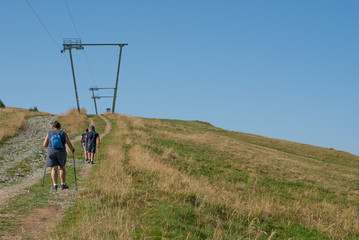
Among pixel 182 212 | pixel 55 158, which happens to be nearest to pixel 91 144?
pixel 55 158

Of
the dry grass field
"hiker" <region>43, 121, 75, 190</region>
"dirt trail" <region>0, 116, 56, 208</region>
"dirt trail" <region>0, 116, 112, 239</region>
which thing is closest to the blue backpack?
"hiker" <region>43, 121, 75, 190</region>

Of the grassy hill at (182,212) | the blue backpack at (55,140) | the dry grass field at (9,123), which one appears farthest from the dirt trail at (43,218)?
the dry grass field at (9,123)

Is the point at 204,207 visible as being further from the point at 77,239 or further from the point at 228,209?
the point at 77,239

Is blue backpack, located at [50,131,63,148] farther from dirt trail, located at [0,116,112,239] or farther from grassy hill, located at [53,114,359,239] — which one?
grassy hill, located at [53,114,359,239]

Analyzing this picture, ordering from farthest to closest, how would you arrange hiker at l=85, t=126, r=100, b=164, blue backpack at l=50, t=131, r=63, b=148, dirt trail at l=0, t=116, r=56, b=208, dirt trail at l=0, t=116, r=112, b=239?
hiker at l=85, t=126, r=100, b=164 < dirt trail at l=0, t=116, r=56, b=208 < blue backpack at l=50, t=131, r=63, b=148 < dirt trail at l=0, t=116, r=112, b=239

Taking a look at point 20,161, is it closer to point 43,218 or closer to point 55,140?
point 55,140

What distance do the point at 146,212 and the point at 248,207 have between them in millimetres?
4184

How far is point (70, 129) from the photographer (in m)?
39.8

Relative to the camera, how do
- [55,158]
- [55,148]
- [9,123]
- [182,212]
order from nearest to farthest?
1. [182,212]
2. [55,148]
3. [55,158]
4. [9,123]

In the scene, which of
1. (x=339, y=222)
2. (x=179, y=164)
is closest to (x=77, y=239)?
(x=339, y=222)

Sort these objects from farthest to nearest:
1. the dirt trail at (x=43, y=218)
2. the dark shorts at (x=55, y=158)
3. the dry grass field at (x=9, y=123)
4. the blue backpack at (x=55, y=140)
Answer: the dry grass field at (x=9, y=123) < the dark shorts at (x=55, y=158) < the blue backpack at (x=55, y=140) < the dirt trail at (x=43, y=218)

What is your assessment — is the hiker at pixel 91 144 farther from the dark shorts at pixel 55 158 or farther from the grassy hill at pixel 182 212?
the dark shorts at pixel 55 158

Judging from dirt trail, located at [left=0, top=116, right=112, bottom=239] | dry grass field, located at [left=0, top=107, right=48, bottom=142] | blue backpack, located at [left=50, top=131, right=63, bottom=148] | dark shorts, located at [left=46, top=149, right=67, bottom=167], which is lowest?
dirt trail, located at [left=0, top=116, right=112, bottom=239]

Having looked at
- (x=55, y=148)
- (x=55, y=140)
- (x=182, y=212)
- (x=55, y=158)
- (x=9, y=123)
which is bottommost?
(x=182, y=212)
